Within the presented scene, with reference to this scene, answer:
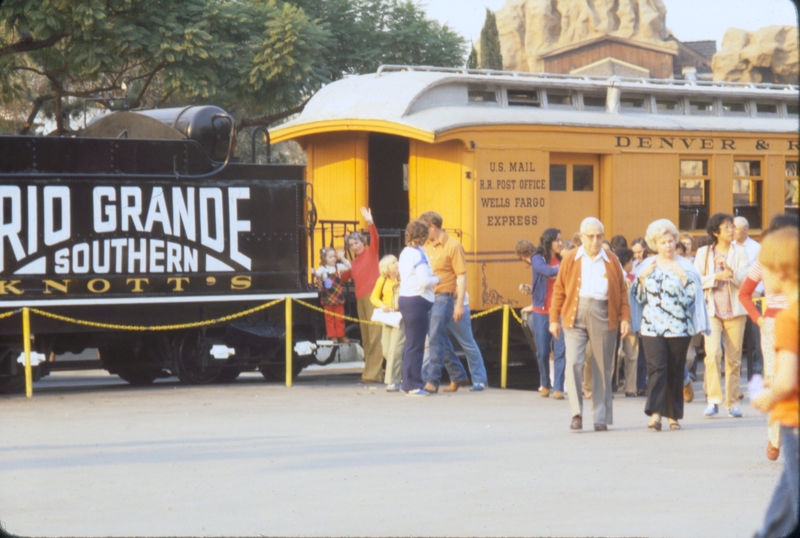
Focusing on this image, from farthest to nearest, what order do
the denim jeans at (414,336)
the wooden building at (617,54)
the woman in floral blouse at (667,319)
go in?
the wooden building at (617,54), the denim jeans at (414,336), the woman in floral blouse at (667,319)

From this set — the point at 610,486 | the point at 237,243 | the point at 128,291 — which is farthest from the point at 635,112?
the point at 610,486

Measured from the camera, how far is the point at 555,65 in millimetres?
76688

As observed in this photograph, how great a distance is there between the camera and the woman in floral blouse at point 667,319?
31.8 ft

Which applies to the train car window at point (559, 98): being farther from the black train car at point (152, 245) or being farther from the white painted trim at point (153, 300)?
the white painted trim at point (153, 300)

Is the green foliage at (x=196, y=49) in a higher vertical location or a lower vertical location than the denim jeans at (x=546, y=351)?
higher

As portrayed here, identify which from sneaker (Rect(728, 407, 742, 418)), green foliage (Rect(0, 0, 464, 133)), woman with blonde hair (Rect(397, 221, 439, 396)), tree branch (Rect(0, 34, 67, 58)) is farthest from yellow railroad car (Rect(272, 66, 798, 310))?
tree branch (Rect(0, 34, 67, 58))

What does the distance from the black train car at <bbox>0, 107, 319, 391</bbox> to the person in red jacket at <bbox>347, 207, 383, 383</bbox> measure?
1.84 ft

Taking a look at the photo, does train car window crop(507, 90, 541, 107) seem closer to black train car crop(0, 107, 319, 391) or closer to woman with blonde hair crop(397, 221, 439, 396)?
black train car crop(0, 107, 319, 391)

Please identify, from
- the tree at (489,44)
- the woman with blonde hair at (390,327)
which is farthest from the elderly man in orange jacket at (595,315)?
the tree at (489,44)

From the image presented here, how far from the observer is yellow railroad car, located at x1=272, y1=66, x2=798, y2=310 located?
14.8 meters

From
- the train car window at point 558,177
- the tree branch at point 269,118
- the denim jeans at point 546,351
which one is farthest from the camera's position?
the tree branch at point 269,118

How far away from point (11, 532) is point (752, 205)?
43.6 ft

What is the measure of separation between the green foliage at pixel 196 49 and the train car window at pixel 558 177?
959 cm

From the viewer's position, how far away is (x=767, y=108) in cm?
1839
